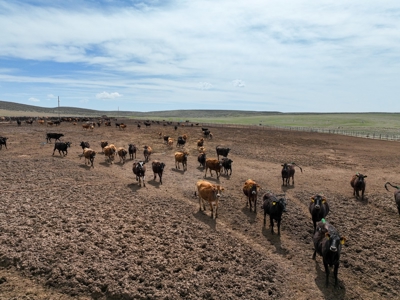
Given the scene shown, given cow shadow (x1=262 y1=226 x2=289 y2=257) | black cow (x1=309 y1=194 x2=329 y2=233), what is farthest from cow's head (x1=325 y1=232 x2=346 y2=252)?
black cow (x1=309 y1=194 x2=329 y2=233)

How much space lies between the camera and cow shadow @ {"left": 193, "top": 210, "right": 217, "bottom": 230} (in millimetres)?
11137

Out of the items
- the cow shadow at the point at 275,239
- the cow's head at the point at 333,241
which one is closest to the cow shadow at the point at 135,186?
the cow shadow at the point at 275,239

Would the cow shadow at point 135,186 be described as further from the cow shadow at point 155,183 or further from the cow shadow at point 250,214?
the cow shadow at point 250,214

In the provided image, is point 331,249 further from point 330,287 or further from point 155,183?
point 155,183

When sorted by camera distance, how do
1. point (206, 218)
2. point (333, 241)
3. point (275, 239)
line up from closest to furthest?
point (333, 241), point (275, 239), point (206, 218)

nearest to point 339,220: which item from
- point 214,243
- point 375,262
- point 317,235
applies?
point 375,262

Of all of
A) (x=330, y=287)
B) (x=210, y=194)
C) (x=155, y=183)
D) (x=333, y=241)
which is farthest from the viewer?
(x=155, y=183)

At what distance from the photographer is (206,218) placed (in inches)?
463

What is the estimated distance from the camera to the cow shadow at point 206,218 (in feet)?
36.5

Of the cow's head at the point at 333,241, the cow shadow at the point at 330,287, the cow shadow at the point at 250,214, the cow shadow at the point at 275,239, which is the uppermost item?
the cow's head at the point at 333,241

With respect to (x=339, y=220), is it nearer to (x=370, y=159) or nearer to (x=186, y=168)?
(x=186, y=168)

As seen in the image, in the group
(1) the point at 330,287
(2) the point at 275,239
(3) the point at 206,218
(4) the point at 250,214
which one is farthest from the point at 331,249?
(3) the point at 206,218

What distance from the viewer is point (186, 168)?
827 inches

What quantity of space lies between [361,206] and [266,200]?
5651mm
